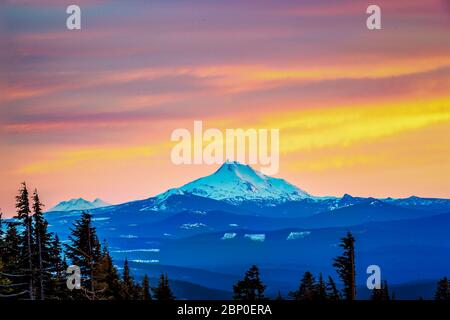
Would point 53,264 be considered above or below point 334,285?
above

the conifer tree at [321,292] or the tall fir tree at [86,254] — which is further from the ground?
the tall fir tree at [86,254]

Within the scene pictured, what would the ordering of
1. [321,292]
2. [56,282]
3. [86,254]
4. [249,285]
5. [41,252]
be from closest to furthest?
[86,254], [41,252], [56,282], [321,292], [249,285]

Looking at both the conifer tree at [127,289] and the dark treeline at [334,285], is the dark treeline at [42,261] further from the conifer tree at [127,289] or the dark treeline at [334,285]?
the dark treeline at [334,285]

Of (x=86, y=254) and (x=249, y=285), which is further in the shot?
(x=249, y=285)

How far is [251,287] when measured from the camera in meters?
79.5

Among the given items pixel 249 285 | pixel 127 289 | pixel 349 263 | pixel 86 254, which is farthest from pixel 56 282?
pixel 249 285

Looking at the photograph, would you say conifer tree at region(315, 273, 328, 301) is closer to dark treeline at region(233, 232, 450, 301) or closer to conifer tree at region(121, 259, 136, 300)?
dark treeline at region(233, 232, 450, 301)

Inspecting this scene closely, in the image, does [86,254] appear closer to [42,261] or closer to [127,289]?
[42,261]

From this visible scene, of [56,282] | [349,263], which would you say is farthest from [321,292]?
[56,282]

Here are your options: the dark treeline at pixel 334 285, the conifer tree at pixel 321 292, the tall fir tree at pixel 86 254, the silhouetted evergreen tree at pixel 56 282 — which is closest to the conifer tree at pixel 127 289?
the silhouetted evergreen tree at pixel 56 282

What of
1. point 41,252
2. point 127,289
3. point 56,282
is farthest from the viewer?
point 127,289

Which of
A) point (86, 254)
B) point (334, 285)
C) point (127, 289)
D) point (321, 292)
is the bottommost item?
point (321, 292)
